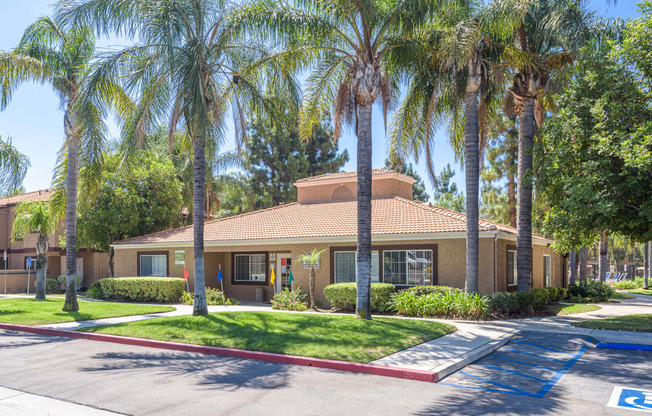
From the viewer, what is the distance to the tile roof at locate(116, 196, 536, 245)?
62.5 ft

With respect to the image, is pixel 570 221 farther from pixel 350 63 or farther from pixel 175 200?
pixel 175 200

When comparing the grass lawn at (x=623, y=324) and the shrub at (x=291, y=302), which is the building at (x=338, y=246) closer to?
the shrub at (x=291, y=302)

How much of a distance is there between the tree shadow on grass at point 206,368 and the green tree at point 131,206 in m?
17.4

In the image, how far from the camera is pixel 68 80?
17.3m

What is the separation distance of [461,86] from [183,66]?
29.2 feet

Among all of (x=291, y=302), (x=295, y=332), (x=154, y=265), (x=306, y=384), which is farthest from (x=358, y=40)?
(x=154, y=265)

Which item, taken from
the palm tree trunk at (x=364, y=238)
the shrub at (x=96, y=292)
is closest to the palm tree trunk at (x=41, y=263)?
the shrub at (x=96, y=292)

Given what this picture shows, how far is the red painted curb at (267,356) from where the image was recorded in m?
8.61

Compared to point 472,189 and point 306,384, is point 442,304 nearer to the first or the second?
point 472,189

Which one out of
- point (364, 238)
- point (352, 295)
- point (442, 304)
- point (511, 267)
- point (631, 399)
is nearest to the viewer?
point (631, 399)

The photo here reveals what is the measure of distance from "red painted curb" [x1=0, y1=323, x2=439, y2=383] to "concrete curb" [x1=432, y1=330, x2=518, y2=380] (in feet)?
1.30

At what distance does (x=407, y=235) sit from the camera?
18359 mm

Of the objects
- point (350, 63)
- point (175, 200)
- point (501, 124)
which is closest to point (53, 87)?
→ point (350, 63)

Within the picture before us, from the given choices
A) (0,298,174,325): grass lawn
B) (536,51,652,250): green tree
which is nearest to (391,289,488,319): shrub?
(536,51,652,250): green tree
